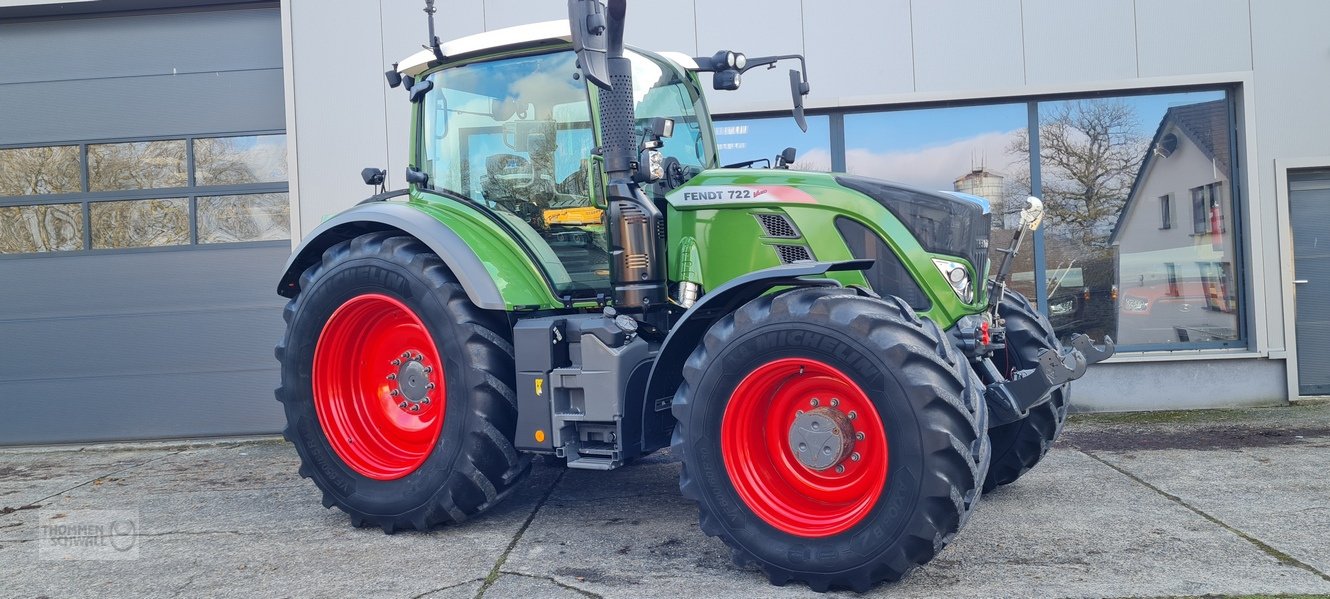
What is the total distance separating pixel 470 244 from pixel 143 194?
533 cm

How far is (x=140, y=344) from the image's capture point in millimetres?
8406

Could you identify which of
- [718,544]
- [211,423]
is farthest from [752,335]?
[211,423]

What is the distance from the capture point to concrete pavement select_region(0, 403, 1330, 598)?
371cm

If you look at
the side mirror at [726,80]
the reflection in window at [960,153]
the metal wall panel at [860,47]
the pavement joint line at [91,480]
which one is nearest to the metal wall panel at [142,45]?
the pavement joint line at [91,480]

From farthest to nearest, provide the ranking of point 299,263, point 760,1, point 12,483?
point 760,1, point 12,483, point 299,263

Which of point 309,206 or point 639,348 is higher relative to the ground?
point 309,206

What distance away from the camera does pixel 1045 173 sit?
27.5 ft

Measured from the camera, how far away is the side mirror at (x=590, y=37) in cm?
401

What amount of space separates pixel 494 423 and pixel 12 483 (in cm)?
444

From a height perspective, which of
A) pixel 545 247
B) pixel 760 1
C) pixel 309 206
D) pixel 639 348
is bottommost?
pixel 639 348

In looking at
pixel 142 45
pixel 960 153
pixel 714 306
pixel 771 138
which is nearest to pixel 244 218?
pixel 142 45

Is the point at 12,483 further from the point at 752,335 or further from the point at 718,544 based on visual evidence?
the point at 752,335

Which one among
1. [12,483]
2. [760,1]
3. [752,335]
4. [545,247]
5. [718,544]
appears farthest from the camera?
[760,1]

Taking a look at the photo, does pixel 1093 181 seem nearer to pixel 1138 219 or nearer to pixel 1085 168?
pixel 1085 168
